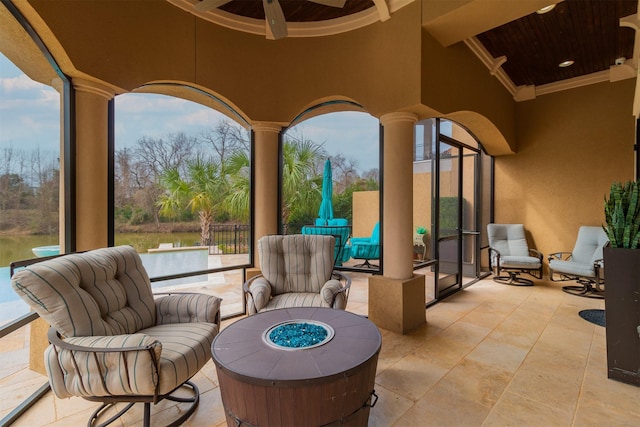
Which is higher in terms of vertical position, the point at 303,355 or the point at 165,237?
the point at 165,237

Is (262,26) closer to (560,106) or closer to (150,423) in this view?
(150,423)

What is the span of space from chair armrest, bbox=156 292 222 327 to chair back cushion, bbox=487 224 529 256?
5159mm

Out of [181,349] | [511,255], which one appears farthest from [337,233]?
[181,349]

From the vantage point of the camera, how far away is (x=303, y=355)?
1.58 meters

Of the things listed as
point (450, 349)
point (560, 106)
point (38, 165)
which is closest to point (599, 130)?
point (560, 106)

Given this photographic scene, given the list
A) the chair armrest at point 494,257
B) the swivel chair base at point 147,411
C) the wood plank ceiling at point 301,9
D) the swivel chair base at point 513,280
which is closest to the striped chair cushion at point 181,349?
the swivel chair base at point 147,411

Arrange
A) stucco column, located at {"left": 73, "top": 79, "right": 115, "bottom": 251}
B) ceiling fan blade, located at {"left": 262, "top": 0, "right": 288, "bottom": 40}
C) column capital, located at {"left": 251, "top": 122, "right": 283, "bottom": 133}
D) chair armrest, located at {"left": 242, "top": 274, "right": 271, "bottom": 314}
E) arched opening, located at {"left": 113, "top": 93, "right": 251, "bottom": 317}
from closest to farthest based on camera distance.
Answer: ceiling fan blade, located at {"left": 262, "top": 0, "right": 288, "bottom": 40} < stucco column, located at {"left": 73, "top": 79, "right": 115, "bottom": 251} < chair armrest, located at {"left": 242, "top": 274, "right": 271, "bottom": 314} < arched opening, located at {"left": 113, "top": 93, "right": 251, "bottom": 317} < column capital, located at {"left": 251, "top": 122, "right": 283, "bottom": 133}

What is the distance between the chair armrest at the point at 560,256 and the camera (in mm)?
5034

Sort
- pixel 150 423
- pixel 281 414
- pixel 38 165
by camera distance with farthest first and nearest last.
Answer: pixel 38 165 → pixel 150 423 → pixel 281 414

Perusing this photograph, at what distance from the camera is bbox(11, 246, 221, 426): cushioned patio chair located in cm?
156

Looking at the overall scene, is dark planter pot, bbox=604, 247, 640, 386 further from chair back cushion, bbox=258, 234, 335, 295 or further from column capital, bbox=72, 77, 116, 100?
column capital, bbox=72, 77, 116, 100

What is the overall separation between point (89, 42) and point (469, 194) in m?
5.49

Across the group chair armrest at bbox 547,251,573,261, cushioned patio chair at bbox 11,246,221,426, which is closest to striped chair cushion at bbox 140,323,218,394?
cushioned patio chair at bbox 11,246,221,426

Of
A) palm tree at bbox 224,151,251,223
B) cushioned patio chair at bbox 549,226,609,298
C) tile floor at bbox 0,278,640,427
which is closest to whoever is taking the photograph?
tile floor at bbox 0,278,640,427
